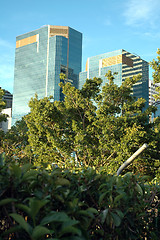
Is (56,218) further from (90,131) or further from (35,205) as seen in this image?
(90,131)

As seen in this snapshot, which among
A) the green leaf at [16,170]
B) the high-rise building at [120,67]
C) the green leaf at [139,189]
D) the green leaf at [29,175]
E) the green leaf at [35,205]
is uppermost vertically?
the high-rise building at [120,67]

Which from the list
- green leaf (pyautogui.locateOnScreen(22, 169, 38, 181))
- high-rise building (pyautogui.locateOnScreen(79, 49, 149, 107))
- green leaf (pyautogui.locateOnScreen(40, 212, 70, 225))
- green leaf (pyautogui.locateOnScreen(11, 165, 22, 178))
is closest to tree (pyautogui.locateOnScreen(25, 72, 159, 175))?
green leaf (pyautogui.locateOnScreen(22, 169, 38, 181))

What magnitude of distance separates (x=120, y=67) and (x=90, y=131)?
107248mm

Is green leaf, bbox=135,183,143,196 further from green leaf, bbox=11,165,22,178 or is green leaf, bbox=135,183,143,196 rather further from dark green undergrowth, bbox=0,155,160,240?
green leaf, bbox=11,165,22,178

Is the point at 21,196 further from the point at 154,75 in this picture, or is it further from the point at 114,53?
the point at 114,53

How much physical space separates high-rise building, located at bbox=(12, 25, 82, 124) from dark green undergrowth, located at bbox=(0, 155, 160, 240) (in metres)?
111

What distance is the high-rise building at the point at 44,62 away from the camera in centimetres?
11769

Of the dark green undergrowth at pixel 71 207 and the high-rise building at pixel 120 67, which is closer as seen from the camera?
the dark green undergrowth at pixel 71 207

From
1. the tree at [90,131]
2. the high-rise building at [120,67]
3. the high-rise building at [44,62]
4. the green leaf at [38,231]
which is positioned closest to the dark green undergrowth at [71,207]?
the green leaf at [38,231]

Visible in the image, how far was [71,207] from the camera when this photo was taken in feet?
5.49

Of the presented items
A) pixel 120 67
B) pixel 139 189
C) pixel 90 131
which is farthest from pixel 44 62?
pixel 139 189

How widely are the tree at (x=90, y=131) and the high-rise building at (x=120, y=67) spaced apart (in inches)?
3963

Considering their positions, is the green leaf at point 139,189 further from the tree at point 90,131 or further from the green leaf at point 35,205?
the tree at point 90,131

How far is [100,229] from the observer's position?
1.94 m
